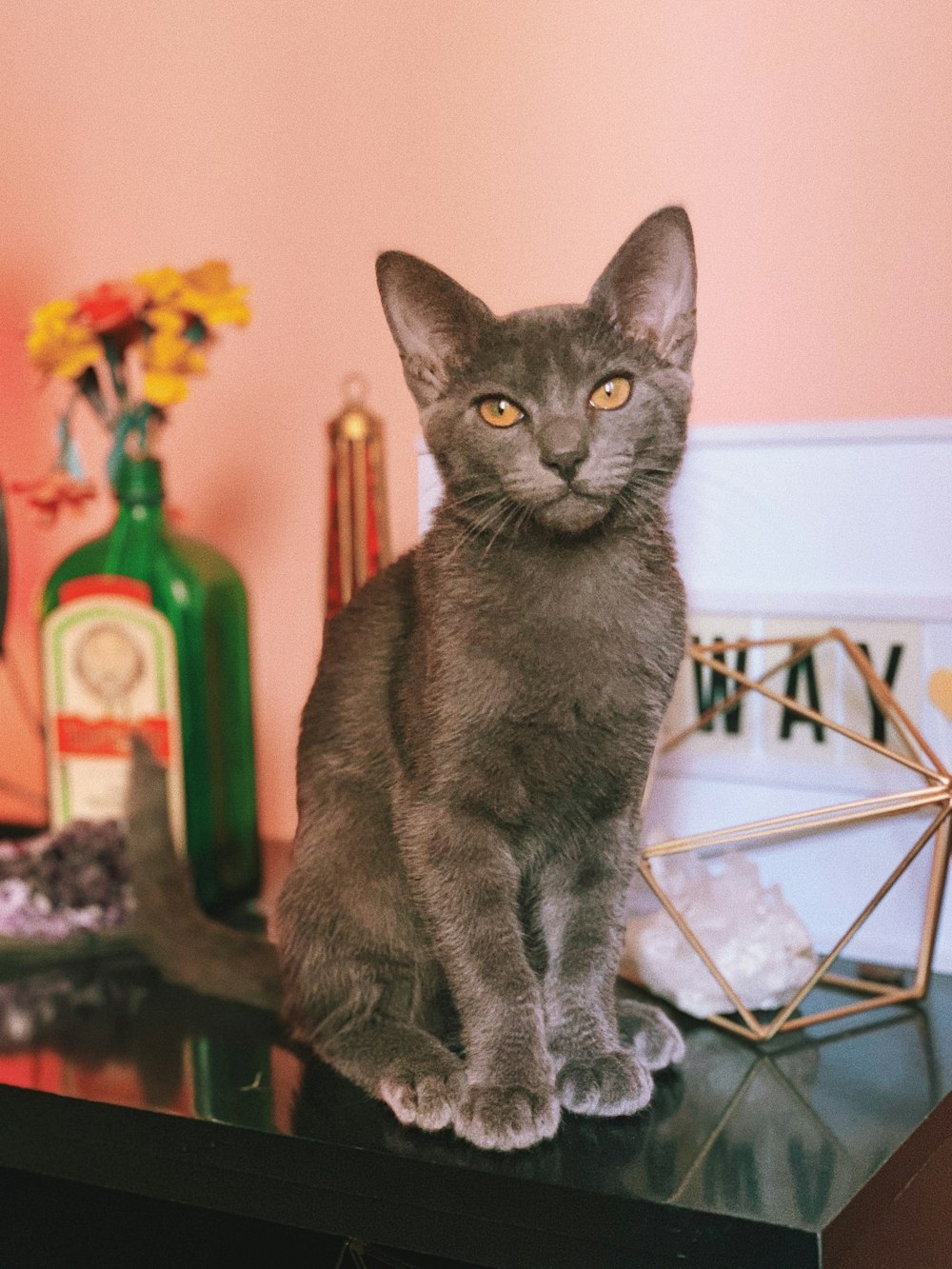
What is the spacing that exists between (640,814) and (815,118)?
63cm

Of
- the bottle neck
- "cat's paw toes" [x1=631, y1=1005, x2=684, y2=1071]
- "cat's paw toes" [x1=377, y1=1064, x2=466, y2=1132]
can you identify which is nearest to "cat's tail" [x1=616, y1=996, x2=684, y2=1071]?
"cat's paw toes" [x1=631, y1=1005, x2=684, y2=1071]

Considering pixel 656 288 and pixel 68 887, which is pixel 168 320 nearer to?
pixel 68 887

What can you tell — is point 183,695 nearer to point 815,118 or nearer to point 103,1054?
point 103,1054

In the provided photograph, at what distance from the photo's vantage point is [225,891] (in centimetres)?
117

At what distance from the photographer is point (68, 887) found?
3.37ft

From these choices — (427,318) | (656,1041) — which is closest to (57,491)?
(427,318)

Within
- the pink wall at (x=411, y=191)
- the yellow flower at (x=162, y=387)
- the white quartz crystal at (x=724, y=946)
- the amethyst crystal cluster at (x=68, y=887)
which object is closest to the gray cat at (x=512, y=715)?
the white quartz crystal at (x=724, y=946)

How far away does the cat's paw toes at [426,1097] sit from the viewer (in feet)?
2.17

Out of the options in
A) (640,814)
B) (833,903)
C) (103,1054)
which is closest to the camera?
(640,814)

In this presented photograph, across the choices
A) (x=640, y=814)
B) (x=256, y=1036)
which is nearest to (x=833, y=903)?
(x=640, y=814)

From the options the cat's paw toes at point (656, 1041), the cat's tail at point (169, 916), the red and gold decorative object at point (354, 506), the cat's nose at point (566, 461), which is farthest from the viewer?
the red and gold decorative object at point (354, 506)

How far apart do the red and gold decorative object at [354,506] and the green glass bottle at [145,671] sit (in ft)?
0.48

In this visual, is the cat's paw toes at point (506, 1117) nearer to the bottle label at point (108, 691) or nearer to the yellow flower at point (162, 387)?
the bottle label at point (108, 691)

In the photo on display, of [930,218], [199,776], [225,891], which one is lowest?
[225,891]
